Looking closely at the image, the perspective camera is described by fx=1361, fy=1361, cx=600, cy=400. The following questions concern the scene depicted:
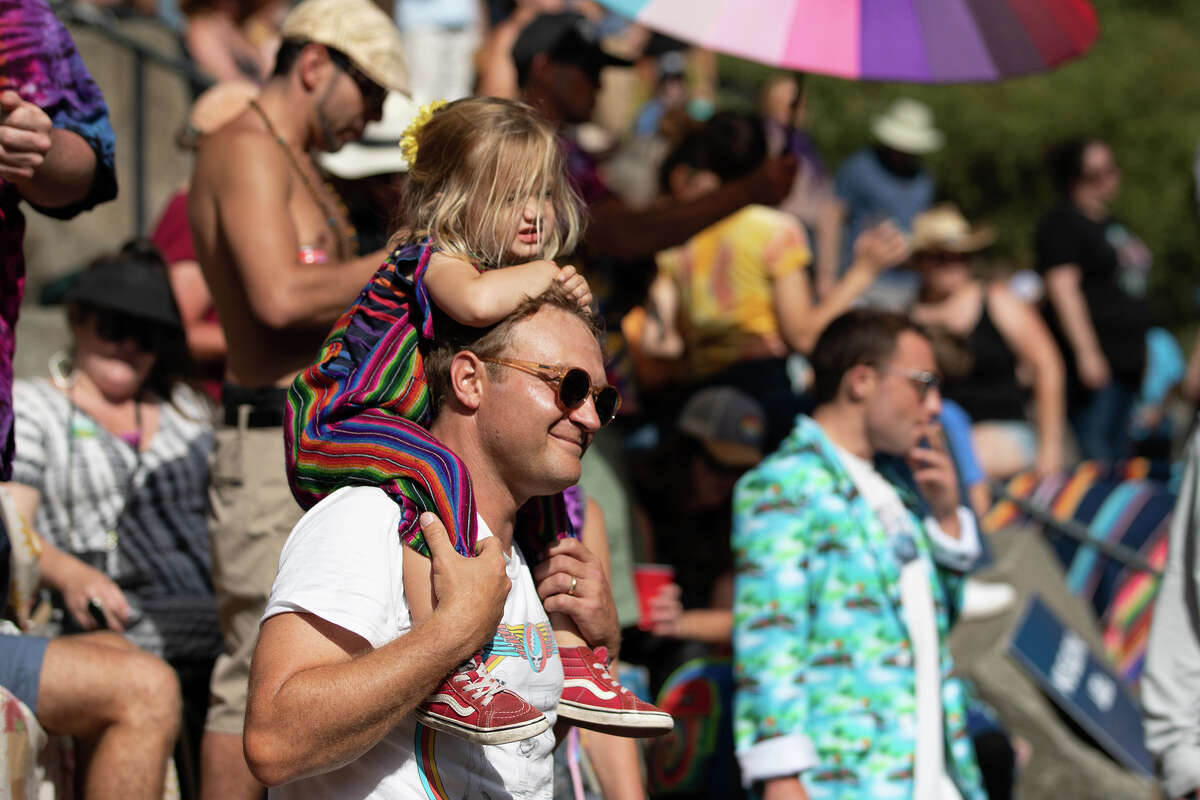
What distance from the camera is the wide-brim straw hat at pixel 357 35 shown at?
349cm

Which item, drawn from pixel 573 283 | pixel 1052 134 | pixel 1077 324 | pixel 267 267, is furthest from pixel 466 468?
pixel 1052 134

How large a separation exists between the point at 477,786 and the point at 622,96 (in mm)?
9785

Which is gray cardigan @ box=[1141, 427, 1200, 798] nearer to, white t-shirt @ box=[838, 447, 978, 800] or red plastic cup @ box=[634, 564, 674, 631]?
white t-shirt @ box=[838, 447, 978, 800]

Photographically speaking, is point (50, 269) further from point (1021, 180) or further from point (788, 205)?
point (1021, 180)

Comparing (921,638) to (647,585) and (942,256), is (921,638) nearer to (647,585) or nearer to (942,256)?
(647,585)

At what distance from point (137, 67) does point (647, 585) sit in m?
4.33

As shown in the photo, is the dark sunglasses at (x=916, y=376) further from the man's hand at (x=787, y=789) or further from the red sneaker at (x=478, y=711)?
the red sneaker at (x=478, y=711)

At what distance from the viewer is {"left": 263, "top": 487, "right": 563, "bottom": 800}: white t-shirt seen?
2104mm

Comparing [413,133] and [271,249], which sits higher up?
[413,133]

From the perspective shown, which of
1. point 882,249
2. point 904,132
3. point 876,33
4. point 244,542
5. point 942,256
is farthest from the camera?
point 904,132

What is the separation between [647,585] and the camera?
4.45 m

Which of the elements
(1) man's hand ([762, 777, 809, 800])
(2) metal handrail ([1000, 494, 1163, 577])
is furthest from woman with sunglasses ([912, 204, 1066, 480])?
(1) man's hand ([762, 777, 809, 800])

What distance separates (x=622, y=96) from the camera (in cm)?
1151

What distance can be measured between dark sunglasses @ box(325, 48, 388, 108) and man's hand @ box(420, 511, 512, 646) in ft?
5.70
